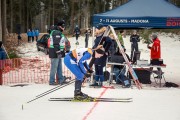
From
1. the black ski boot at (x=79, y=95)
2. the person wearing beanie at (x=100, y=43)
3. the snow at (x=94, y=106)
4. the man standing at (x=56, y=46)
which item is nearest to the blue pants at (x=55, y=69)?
the man standing at (x=56, y=46)

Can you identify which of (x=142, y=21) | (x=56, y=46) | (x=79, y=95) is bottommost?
(x=79, y=95)

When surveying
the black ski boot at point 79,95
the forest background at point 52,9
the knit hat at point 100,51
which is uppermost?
the forest background at point 52,9

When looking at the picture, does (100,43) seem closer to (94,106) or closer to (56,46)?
(56,46)

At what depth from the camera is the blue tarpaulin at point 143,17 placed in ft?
38.6

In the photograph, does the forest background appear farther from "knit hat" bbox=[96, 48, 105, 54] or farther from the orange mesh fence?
"knit hat" bbox=[96, 48, 105, 54]

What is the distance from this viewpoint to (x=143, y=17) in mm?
11805

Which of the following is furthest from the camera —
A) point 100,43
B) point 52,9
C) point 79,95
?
point 52,9

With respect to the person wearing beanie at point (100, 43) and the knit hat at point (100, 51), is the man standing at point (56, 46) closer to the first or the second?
the person wearing beanie at point (100, 43)

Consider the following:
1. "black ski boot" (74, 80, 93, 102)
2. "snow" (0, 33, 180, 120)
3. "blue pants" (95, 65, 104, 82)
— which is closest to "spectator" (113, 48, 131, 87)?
"snow" (0, 33, 180, 120)

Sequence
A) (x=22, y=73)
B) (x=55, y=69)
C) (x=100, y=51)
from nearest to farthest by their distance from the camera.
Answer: (x=100, y=51), (x=55, y=69), (x=22, y=73)

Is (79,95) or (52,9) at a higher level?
(52,9)

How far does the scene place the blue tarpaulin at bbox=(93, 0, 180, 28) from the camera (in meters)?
11.8

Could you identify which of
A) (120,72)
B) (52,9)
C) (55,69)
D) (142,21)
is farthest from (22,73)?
(52,9)

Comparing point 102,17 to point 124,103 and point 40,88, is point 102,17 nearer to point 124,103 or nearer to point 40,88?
point 40,88
